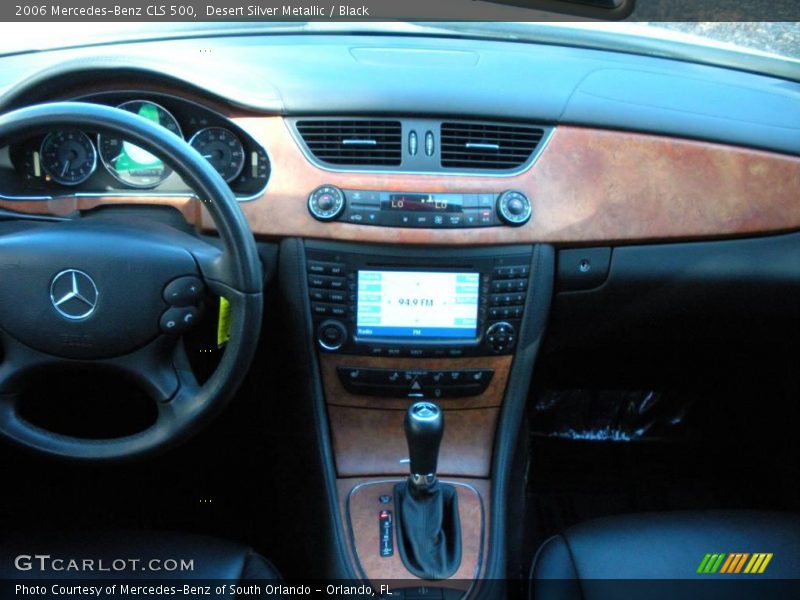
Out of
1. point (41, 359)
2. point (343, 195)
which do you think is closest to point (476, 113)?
point (343, 195)

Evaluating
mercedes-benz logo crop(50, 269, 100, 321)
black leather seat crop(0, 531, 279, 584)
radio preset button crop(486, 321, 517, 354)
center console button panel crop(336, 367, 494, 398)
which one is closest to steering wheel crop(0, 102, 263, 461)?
mercedes-benz logo crop(50, 269, 100, 321)

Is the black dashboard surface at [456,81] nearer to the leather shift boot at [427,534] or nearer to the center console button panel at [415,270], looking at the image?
the center console button panel at [415,270]

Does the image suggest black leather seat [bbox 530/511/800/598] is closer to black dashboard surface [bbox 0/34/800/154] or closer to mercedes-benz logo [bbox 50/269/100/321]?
black dashboard surface [bbox 0/34/800/154]

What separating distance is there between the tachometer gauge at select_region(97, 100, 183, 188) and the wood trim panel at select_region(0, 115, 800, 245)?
0.05 metres

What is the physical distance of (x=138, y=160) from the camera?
189 centimetres

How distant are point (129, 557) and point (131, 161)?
793mm

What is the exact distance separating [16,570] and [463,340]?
3.26ft

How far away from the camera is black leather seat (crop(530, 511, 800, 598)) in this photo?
1711 mm

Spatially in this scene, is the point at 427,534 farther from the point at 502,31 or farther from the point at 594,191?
the point at 502,31

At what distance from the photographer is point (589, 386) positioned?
264 centimetres

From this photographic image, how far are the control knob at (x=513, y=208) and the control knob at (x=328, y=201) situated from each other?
0.33 meters

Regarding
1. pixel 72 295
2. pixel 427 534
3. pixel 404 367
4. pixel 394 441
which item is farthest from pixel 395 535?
pixel 72 295

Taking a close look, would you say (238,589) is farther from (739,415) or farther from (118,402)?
(739,415)

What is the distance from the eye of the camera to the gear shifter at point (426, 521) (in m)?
1.84
